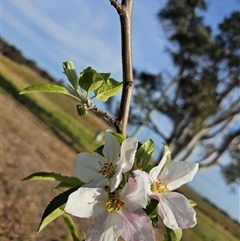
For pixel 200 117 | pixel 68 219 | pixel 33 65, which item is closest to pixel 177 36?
pixel 200 117

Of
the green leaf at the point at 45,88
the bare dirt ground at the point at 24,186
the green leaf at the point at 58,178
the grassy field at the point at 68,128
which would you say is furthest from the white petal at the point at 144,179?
the grassy field at the point at 68,128

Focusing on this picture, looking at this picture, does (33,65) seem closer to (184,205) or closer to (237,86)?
(237,86)

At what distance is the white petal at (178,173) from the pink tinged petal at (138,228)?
11cm

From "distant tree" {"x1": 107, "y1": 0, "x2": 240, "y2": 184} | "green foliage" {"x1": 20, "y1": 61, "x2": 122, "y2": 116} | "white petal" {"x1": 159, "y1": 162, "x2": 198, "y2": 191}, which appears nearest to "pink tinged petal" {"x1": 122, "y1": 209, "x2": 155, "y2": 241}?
"white petal" {"x1": 159, "y1": 162, "x2": 198, "y2": 191}

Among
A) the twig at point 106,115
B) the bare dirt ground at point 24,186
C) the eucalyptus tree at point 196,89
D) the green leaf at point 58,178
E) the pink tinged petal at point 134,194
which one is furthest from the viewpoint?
the eucalyptus tree at point 196,89

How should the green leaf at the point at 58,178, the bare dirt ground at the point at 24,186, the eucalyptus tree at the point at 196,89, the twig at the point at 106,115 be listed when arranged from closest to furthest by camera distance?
the twig at the point at 106,115 < the green leaf at the point at 58,178 < the bare dirt ground at the point at 24,186 < the eucalyptus tree at the point at 196,89

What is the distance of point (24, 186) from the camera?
19.4 ft

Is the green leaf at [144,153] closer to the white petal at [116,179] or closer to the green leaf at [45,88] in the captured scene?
the white petal at [116,179]

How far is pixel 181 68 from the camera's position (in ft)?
44.3

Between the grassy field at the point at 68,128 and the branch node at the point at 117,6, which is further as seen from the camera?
the grassy field at the point at 68,128

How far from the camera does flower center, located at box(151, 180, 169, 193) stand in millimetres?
814

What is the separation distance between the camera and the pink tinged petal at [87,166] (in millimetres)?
869

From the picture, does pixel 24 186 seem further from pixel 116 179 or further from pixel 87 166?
pixel 116 179

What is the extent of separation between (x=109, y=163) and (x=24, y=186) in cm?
528
